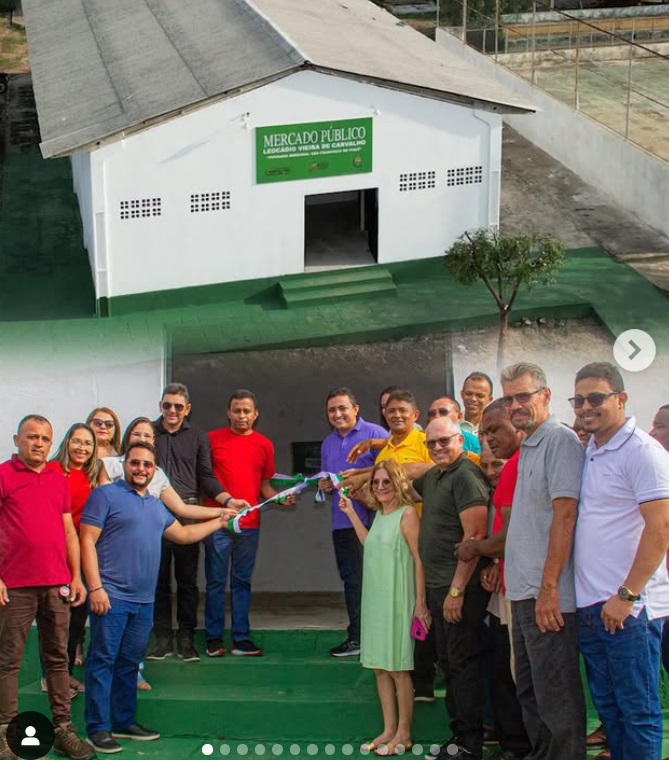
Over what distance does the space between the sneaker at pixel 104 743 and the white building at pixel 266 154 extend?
25.1ft

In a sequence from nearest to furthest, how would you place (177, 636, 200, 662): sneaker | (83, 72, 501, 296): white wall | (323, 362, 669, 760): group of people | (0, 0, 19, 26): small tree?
(323, 362, 669, 760): group of people < (177, 636, 200, 662): sneaker < (83, 72, 501, 296): white wall < (0, 0, 19, 26): small tree

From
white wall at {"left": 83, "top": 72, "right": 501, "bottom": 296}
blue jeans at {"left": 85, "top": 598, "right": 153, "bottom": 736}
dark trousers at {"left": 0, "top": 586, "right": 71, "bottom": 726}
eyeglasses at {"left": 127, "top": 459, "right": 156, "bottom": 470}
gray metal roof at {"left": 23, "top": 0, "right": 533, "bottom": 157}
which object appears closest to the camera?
dark trousers at {"left": 0, "top": 586, "right": 71, "bottom": 726}

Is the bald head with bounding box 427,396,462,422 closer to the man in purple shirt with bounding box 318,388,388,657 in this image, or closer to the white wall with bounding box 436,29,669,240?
the man in purple shirt with bounding box 318,388,388,657

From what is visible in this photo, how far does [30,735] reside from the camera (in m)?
7.17

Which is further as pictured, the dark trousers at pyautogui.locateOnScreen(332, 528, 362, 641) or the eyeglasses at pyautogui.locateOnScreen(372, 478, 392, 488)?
the dark trousers at pyautogui.locateOnScreen(332, 528, 362, 641)

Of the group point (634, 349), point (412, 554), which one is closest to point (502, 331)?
point (634, 349)

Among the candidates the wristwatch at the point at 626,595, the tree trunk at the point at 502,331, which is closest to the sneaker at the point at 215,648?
the wristwatch at the point at 626,595

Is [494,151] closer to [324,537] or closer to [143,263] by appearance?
[143,263]

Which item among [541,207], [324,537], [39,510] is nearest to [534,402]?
[39,510]

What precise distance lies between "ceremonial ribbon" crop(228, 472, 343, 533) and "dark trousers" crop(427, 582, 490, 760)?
60.7 inches

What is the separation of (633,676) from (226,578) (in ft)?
10.3

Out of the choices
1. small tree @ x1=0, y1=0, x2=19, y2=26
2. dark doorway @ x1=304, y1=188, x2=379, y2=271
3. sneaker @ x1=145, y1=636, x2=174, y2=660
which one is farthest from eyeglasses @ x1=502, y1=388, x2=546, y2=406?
small tree @ x1=0, y1=0, x2=19, y2=26

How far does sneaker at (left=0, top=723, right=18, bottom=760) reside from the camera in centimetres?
705

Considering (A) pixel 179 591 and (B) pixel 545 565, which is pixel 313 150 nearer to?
(A) pixel 179 591
